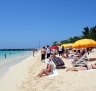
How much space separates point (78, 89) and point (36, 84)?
2.80 metres

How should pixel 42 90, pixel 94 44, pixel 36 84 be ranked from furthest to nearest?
pixel 94 44 < pixel 36 84 < pixel 42 90

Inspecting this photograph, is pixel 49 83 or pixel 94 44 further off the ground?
pixel 94 44

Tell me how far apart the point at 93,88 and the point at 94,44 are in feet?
36.3

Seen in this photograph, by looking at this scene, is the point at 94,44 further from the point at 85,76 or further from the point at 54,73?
the point at 85,76

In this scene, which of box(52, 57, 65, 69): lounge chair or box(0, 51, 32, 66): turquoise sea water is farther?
box(0, 51, 32, 66): turquoise sea water

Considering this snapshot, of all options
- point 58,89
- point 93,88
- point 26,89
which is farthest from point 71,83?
point 26,89

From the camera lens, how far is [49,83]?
10195mm

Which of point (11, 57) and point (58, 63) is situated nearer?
point (58, 63)

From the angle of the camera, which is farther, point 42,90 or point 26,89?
point 26,89

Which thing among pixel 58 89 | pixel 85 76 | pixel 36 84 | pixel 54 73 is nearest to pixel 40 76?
pixel 54 73

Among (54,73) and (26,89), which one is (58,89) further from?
(54,73)

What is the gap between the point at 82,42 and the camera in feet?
62.3

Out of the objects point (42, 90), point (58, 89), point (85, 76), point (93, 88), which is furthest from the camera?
point (85, 76)

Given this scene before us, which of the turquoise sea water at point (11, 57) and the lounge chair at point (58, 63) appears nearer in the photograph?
the lounge chair at point (58, 63)
